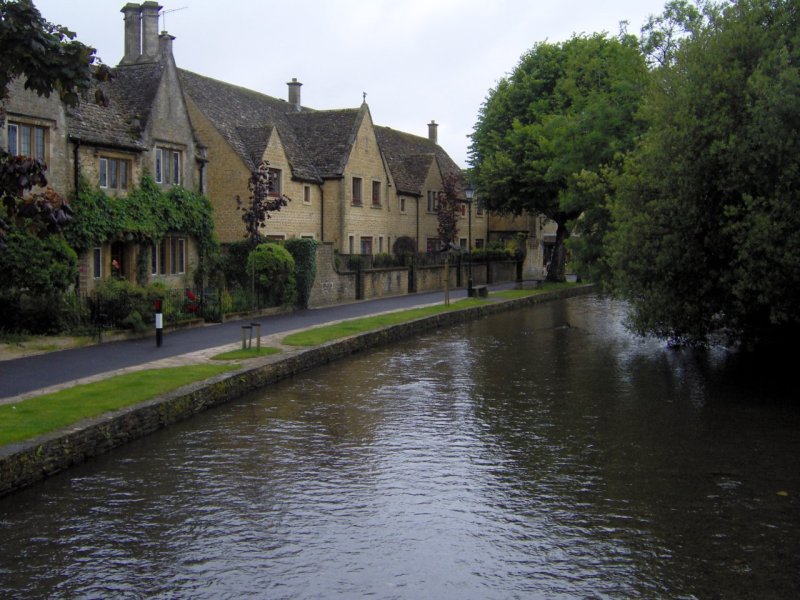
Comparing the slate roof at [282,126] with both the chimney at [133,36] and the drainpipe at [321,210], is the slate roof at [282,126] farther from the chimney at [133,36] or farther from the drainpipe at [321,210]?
the chimney at [133,36]

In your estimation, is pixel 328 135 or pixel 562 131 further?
pixel 328 135

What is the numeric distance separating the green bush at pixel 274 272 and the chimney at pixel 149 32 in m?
9.55

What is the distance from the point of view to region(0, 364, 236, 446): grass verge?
11.7 m

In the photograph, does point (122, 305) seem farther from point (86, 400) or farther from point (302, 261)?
point (302, 261)

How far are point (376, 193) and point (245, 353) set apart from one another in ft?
101

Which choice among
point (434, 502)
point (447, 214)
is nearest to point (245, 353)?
point (434, 502)

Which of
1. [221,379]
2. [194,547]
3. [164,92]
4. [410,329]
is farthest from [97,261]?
[194,547]

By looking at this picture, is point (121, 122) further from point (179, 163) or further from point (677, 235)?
point (677, 235)

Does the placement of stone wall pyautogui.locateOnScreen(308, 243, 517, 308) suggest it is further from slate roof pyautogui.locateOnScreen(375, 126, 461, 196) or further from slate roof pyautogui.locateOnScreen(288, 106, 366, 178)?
slate roof pyautogui.locateOnScreen(375, 126, 461, 196)

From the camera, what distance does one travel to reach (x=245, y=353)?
1972cm

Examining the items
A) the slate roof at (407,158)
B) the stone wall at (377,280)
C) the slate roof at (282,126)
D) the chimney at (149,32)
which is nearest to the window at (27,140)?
the chimney at (149,32)

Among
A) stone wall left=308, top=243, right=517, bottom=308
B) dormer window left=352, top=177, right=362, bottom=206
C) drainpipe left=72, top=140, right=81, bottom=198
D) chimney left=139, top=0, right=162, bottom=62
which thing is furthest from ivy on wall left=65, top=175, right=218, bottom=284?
dormer window left=352, top=177, right=362, bottom=206

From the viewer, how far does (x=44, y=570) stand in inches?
320

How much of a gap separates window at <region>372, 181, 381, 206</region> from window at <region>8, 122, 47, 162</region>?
84.1 feet
